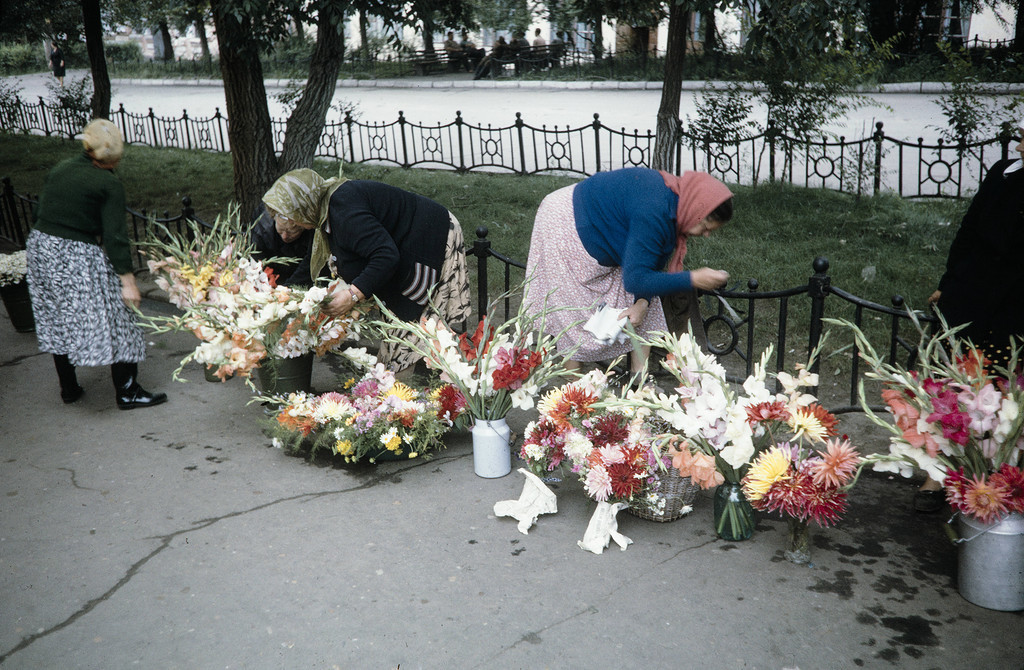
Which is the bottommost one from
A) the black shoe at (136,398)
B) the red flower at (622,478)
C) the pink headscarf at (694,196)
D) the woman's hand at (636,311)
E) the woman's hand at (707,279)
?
the black shoe at (136,398)

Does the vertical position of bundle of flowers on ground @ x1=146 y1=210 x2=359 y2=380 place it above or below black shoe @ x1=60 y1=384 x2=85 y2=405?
above

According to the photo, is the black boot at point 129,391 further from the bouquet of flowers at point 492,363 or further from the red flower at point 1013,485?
the red flower at point 1013,485

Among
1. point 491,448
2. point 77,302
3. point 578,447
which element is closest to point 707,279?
point 578,447

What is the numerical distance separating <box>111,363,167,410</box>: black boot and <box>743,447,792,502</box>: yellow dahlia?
10.8ft

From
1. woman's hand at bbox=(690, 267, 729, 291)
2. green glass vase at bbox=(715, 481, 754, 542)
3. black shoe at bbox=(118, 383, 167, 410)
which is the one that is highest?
woman's hand at bbox=(690, 267, 729, 291)

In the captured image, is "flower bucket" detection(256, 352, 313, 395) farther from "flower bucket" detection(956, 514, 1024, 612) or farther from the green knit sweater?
"flower bucket" detection(956, 514, 1024, 612)

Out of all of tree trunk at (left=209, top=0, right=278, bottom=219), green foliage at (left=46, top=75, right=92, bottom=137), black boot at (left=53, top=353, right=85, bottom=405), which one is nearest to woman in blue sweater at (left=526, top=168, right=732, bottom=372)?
black boot at (left=53, top=353, right=85, bottom=405)

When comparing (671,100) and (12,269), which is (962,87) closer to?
(671,100)

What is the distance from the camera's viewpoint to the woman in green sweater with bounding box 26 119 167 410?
13.8 ft

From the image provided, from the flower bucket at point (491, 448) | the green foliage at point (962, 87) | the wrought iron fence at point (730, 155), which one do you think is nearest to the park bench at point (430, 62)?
the wrought iron fence at point (730, 155)

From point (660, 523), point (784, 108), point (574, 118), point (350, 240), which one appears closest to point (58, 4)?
point (574, 118)

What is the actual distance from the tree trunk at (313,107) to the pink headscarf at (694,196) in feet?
15.8

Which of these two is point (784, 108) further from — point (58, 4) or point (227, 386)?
point (58, 4)

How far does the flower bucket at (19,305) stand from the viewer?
6.02 m
